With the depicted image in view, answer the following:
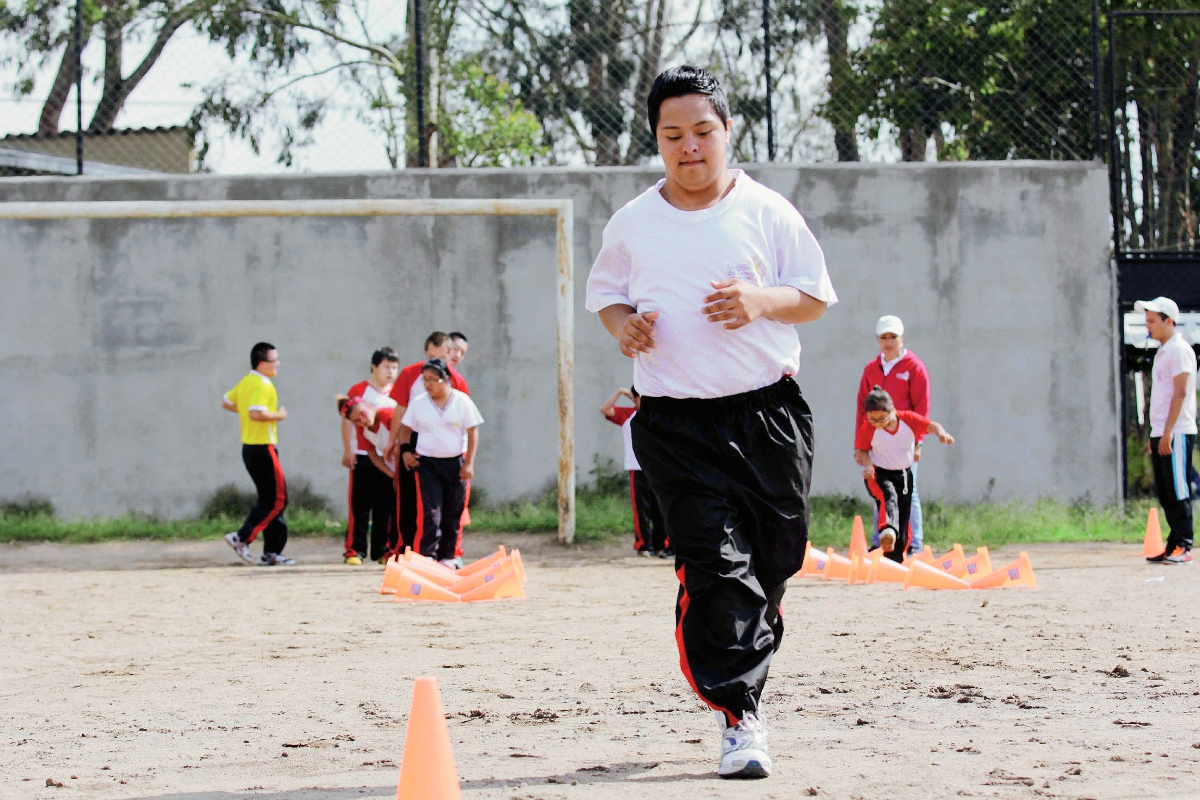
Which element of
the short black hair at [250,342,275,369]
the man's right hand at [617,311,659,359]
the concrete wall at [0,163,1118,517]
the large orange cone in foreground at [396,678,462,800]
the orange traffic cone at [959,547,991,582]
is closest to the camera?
the large orange cone in foreground at [396,678,462,800]

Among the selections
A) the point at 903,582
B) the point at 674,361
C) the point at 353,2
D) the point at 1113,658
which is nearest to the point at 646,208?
the point at 674,361

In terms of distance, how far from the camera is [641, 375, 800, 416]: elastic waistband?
362 cm

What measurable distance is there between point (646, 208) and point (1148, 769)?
196cm

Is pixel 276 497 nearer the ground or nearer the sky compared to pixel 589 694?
nearer the sky

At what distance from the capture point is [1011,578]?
26.5 feet

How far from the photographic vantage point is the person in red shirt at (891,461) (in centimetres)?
864

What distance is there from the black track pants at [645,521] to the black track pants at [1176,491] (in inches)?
146

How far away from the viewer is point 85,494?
42.1 feet

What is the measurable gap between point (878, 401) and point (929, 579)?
1176mm

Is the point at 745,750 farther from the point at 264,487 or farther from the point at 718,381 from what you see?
the point at 264,487

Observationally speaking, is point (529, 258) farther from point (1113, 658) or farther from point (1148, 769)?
point (1148, 769)

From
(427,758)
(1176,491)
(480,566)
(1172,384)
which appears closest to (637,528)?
(480,566)

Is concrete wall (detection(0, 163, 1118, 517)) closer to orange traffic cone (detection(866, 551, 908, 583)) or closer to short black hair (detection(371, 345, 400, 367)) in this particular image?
short black hair (detection(371, 345, 400, 367))

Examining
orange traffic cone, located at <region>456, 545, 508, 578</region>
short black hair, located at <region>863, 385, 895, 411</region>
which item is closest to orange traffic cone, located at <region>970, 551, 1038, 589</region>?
short black hair, located at <region>863, 385, 895, 411</region>
